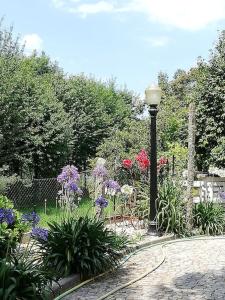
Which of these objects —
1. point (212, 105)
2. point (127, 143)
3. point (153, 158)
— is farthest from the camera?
point (127, 143)

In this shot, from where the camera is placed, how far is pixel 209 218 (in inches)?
475

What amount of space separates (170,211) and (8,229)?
456cm

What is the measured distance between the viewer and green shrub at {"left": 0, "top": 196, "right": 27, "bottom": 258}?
5703 mm

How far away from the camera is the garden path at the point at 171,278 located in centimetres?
619

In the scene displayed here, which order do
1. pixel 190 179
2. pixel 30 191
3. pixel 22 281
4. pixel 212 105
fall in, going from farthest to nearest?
pixel 212 105 → pixel 30 191 → pixel 190 179 → pixel 22 281

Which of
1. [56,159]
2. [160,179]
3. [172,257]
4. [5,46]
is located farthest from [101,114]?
[172,257]

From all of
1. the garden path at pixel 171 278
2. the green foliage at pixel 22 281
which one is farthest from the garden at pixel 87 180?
the garden path at pixel 171 278

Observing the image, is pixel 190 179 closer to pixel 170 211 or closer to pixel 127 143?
pixel 170 211

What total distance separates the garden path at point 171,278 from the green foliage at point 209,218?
229 cm

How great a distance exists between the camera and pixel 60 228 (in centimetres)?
728

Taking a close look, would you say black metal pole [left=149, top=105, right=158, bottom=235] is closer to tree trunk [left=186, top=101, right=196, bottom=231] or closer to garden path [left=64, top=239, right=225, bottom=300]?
tree trunk [left=186, top=101, right=196, bottom=231]

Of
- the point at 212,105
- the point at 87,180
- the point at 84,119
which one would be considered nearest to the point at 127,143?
the point at 87,180

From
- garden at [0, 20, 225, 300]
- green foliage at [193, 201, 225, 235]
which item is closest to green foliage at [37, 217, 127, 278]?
garden at [0, 20, 225, 300]

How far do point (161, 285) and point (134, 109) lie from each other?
39.0 meters
